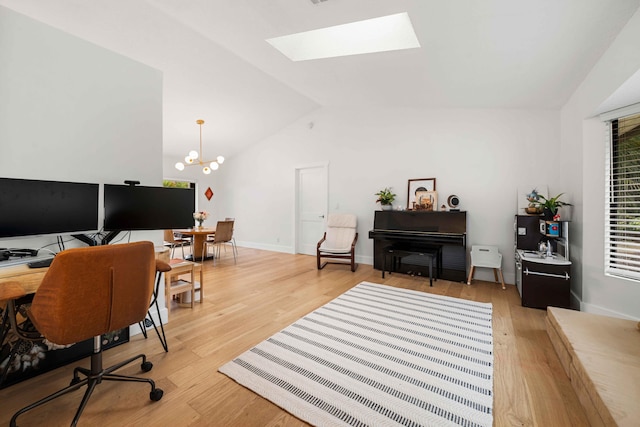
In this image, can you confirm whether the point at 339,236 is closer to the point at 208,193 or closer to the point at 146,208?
the point at 146,208

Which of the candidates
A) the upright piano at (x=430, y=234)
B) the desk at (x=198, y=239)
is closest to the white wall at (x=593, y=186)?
the upright piano at (x=430, y=234)

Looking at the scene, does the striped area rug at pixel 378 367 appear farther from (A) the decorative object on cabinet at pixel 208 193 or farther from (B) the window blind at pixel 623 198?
(A) the decorative object on cabinet at pixel 208 193

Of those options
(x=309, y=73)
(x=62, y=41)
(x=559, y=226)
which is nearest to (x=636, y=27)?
(x=559, y=226)

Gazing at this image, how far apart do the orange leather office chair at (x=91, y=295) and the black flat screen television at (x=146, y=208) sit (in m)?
0.90

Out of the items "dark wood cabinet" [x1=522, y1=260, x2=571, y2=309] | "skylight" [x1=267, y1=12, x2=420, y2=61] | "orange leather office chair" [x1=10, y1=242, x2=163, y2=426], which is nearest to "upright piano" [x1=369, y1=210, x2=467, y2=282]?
"dark wood cabinet" [x1=522, y1=260, x2=571, y2=309]

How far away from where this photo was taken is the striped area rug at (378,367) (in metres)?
1.54

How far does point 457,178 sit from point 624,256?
2204 mm

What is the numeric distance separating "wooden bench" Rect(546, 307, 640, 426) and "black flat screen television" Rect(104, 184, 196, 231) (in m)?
2.99

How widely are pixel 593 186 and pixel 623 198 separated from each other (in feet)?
0.80

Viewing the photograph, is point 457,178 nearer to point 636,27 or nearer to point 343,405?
point 636,27

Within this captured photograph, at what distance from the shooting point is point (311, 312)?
2.94m

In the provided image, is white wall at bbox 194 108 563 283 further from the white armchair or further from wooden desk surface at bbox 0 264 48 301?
wooden desk surface at bbox 0 264 48 301

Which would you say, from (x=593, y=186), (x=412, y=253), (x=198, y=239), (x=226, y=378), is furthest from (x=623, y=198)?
(x=198, y=239)

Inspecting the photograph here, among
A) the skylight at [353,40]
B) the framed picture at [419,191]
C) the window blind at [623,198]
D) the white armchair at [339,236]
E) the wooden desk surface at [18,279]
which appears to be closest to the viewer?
the wooden desk surface at [18,279]
